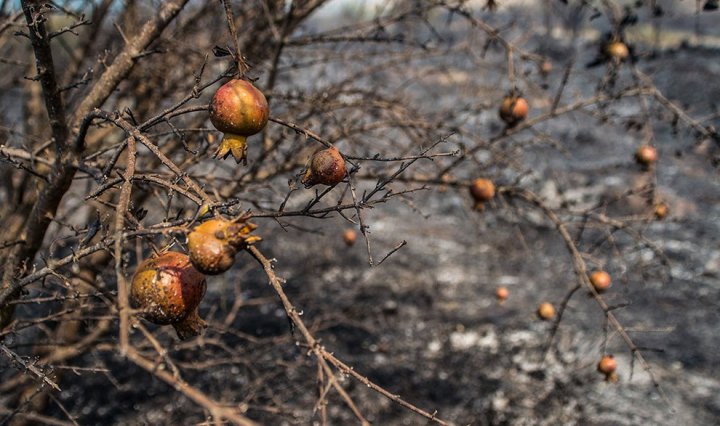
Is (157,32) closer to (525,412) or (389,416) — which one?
(389,416)

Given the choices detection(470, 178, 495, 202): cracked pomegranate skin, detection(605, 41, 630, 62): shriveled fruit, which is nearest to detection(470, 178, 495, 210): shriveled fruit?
detection(470, 178, 495, 202): cracked pomegranate skin

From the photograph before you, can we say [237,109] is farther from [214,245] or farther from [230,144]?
[214,245]

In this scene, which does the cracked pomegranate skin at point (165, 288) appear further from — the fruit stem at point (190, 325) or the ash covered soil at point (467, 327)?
the ash covered soil at point (467, 327)

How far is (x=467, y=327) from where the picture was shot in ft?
16.7

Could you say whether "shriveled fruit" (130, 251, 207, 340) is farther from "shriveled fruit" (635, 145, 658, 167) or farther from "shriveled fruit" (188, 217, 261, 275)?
"shriveled fruit" (635, 145, 658, 167)

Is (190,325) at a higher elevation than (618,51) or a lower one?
lower

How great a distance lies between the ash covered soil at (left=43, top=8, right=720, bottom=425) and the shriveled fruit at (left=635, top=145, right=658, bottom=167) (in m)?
0.28

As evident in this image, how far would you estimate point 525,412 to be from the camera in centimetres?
410

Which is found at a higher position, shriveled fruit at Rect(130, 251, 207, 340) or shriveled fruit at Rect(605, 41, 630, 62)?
shriveled fruit at Rect(605, 41, 630, 62)

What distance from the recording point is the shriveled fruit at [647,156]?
266 cm

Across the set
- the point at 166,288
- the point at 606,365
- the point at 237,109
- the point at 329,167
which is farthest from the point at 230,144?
the point at 606,365

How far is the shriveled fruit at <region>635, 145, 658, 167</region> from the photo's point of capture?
2660 mm

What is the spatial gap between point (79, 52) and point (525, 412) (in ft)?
12.3

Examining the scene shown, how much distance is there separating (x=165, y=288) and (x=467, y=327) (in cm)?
435
